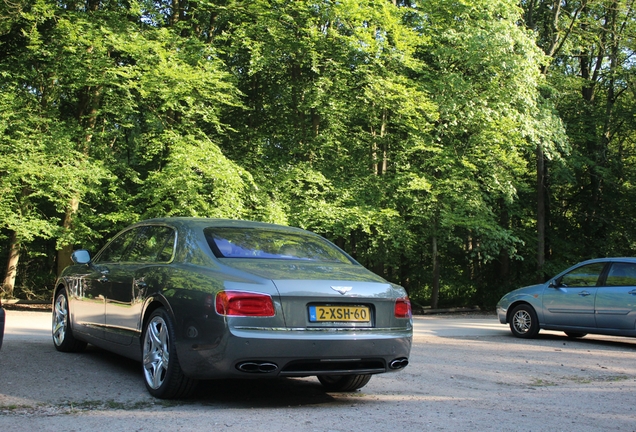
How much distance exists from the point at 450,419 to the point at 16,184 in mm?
16270

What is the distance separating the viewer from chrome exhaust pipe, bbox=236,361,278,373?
4.98 meters

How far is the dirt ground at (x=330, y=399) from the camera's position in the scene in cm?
475

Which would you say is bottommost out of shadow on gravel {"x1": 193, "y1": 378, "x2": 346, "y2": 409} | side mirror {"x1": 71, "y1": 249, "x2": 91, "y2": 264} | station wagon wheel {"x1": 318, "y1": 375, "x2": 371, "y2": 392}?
shadow on gravel {"x1": 193, "y1": 378, "x2": 346, "y2": 409}

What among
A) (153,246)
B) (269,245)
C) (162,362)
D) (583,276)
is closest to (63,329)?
(153,246)

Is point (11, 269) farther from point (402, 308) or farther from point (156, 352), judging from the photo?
point (402, 308)

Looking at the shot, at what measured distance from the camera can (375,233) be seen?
74.3ft

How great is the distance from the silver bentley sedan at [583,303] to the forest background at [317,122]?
8258mm

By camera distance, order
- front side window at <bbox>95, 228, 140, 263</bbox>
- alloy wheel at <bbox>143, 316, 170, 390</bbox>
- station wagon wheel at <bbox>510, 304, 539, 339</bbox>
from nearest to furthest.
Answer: alloy wheel at <bbox>143, 316, 170, 390</bbox> < front side window at <bbox>95, 228, 140, 263</bbox> < station wagon wheel at <bbox>510, 304, 539, 339</bbox>

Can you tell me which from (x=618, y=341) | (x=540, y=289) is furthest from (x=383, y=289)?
(x=618, y=341)

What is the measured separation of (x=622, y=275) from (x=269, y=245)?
792 centimetres

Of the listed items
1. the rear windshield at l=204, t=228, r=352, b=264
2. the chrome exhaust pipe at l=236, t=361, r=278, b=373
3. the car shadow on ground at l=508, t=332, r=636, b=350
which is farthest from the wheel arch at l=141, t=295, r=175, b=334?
the car shadow on ground at l=508, t=332, r=636, b=350

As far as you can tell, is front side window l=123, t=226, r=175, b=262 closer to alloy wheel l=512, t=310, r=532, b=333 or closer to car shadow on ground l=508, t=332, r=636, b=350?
car shadow on ground l=508, t=332, r=636, b=350

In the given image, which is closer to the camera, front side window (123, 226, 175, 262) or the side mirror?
front side window (123, 226, 175, 262)

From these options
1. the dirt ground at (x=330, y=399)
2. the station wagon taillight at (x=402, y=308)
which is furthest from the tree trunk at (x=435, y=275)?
the station wagon taillight at (x=402, y=308)
